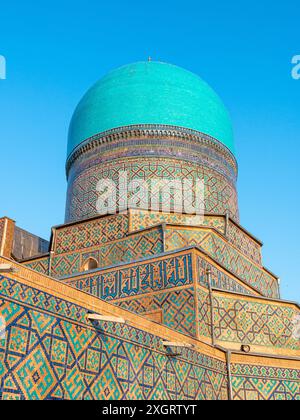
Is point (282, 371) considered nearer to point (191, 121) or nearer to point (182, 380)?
point (182, 380)

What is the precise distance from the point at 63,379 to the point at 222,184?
23.5 feet

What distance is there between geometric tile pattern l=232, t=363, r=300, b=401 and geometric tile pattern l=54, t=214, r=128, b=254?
3.21m

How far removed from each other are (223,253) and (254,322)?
170 cm

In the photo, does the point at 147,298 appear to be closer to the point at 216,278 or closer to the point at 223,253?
the point at 216,278

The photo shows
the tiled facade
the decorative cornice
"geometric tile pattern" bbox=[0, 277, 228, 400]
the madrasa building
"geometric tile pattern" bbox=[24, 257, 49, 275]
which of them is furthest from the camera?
the decorative cornice

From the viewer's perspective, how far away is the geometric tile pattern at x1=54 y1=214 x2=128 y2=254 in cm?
920

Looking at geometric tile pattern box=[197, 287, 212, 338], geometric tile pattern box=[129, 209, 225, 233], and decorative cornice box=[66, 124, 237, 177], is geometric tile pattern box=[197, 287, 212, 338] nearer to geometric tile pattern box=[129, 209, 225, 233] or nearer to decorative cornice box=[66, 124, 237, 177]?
geometric tile pattern box=[129, 209, 225, 233]

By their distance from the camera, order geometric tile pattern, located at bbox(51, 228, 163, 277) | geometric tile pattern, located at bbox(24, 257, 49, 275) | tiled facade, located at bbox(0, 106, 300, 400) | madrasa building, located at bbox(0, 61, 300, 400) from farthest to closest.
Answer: geometric tile pattern, located at bbox(24, 257, 49, 275) < geometric tile pattern, located at bbox(51, 228, 163, 277) < madrasa building, located at bbox(0, 61, 300, 400) < tiled facade, located at bbox(0, 106, 300, 400)

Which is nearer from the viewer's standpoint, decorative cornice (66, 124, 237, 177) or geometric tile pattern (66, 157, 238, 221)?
geometric tile pattern (66, 157, 238, 221)

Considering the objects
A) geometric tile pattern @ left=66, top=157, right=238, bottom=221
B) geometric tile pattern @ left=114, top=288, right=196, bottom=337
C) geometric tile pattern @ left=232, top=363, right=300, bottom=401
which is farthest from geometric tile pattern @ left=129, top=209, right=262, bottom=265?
geometric tile pattern @ left=232, top=363, right=300, bottom=401

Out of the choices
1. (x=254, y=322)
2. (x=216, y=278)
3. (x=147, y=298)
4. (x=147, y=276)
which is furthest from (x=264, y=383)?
(x=147, y=276)

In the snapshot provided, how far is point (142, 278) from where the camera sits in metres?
7.79

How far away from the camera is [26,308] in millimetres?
4273

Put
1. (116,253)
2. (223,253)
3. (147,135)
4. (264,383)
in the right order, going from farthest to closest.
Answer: (147,135) < (223,253) < (116,253) < (264,383)
